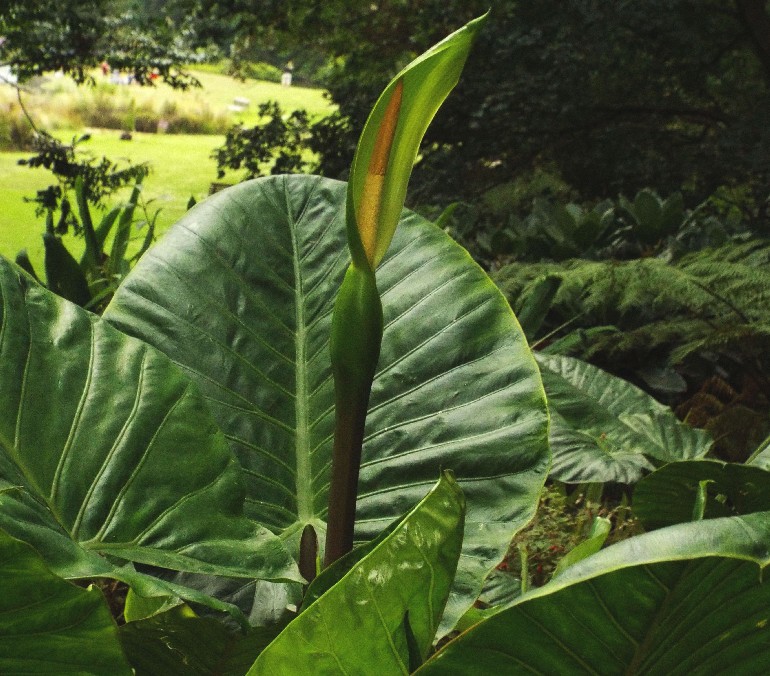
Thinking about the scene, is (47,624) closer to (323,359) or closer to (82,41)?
(323,359)

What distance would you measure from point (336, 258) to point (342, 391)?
35cm

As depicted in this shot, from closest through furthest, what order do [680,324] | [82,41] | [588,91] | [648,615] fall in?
1. [648,615]
2. [680,324]
3. [82,41]
4. [588,91]

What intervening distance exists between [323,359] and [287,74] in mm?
3977

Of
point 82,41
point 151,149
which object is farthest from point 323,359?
point 151,149

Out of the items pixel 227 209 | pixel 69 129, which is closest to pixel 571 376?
pixel 227 209

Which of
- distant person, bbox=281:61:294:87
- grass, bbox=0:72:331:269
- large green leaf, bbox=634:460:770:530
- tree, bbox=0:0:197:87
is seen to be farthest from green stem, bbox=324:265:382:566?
distant person, bbox=281:61:294:87

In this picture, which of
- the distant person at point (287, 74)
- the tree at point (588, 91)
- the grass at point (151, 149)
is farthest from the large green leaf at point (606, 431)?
the distant person at point (287, 74)

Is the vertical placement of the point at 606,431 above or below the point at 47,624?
below

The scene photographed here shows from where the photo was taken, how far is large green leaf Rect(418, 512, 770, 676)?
0.29m

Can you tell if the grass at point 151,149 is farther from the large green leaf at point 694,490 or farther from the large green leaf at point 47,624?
the large green leaf at point 47,624

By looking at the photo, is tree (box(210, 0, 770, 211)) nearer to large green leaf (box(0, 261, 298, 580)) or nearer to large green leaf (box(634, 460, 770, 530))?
large green leaf (box(634, 460, 770, 530))

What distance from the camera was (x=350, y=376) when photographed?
0.43 meters

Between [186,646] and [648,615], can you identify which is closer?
[648,615]

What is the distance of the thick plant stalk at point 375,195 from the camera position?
37cm
